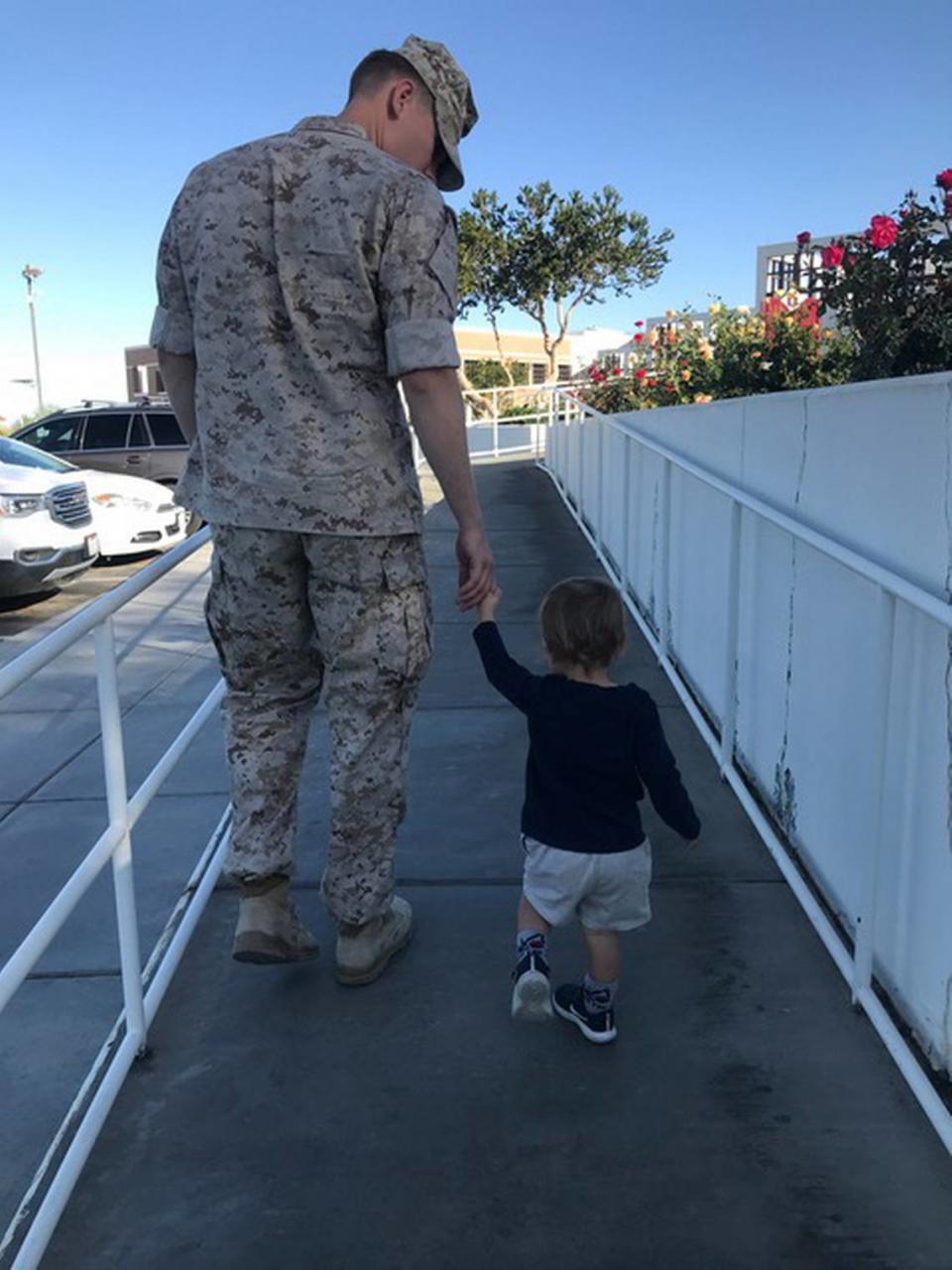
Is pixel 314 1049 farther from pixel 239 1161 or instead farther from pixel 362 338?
pixel 362 338

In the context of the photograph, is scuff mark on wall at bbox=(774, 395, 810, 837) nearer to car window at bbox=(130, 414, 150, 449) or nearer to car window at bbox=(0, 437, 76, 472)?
car window at bbox=(0, 437, 76, 472)

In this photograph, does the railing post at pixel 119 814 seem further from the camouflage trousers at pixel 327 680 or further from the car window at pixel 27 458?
the car window at pixel 27 458

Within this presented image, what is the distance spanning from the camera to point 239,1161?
201 cm

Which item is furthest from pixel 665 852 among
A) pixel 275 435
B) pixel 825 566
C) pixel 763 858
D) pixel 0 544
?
pixel 0 544

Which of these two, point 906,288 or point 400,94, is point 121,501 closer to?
point 906,288

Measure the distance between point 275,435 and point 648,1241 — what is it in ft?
5.35

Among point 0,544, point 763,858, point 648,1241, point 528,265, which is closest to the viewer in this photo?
point 648,1241

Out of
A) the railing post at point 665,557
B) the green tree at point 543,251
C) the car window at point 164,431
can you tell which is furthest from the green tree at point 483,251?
the railing post at point 665,557

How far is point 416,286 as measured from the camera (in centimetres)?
218

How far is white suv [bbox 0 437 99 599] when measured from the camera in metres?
8.23

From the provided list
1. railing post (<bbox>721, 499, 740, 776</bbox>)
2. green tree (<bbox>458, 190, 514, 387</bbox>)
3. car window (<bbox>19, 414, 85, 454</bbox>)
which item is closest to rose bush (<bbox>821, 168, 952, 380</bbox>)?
railing post (<bbox>721, 499, 740, 776</bbox>)

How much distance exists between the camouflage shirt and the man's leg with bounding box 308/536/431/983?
0.31 feet

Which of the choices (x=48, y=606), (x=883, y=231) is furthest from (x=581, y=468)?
(x=883, y=231)

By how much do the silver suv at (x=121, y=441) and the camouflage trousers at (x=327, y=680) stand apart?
1090 centimetres
